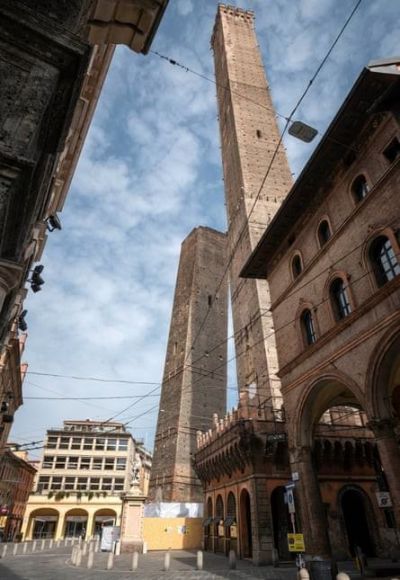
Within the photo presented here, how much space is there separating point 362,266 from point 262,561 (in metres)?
13.3

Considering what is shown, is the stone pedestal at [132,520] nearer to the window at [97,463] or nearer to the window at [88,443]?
A: the window at [97,463]

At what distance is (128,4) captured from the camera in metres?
3.42

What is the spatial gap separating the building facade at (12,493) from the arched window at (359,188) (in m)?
32.5

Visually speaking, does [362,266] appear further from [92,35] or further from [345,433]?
[345,433]

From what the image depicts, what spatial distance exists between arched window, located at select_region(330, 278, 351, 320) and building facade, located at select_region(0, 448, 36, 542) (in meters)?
30.3

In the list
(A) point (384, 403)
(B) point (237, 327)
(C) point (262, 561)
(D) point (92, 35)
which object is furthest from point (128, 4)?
(B) point (237, 327)

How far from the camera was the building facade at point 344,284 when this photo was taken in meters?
9.88

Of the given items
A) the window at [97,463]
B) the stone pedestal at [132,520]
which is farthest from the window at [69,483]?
the stone pedestal at [132,520]

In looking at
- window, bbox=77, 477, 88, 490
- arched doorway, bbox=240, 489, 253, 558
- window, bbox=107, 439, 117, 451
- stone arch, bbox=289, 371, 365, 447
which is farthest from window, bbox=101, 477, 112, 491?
stone arch, bbox=289, 371, 365, 447

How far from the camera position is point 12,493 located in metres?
38.7

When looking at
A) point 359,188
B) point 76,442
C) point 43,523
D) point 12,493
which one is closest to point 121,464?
point 76,442

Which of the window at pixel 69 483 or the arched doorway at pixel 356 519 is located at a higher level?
the window at pixel 69 483

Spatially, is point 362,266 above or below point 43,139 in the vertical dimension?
above

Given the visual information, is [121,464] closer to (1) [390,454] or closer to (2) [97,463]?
(2) [97,463]
